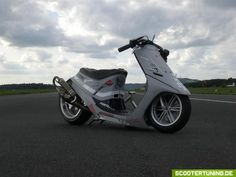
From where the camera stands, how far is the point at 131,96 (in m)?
7.92

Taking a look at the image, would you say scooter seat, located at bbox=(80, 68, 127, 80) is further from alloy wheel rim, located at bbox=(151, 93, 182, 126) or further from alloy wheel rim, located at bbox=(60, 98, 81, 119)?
alloy wheel rim, located at bbox=(151, 93, 182, 126)

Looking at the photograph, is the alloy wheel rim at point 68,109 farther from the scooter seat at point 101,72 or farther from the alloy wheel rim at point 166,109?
the alloy wheel rim at point 166,109

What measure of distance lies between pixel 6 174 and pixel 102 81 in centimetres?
411

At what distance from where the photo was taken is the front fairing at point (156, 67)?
23.1ft

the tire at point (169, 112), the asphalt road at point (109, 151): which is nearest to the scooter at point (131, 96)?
the tire at point (169, 112)

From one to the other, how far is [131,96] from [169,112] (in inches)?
42.0

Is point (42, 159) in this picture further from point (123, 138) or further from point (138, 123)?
point (138, 123)

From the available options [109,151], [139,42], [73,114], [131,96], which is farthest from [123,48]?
[109,151]

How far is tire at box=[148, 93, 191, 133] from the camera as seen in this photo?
682 centimetres

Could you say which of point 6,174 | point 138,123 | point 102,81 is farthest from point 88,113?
point 6,174

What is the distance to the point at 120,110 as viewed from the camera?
7.89m

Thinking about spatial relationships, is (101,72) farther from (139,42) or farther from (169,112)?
(169,112)

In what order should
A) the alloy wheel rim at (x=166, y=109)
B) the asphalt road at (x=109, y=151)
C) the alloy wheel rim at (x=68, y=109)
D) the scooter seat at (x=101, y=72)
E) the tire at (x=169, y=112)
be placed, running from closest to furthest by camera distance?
the asphalt road at (x=109, y=151)
the tire at (x=169, y=112)
the alloy wheel rim at (x=166, y=109)
the scooter seat at (x=101, y=72)
the alloy wheel rim at (x=68, y=109)

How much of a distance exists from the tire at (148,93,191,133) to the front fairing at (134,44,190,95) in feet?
0.58
